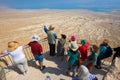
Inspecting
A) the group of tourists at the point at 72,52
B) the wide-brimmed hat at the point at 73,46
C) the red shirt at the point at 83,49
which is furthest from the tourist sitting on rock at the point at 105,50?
the wide-brimmed hat at the point at 73,46

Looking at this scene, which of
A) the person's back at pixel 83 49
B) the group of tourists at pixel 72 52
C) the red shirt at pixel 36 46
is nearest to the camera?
the group of tourists at pixel 72 52

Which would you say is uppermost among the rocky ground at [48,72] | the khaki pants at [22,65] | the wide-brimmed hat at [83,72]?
the wide-brimmed hat at [83,72]

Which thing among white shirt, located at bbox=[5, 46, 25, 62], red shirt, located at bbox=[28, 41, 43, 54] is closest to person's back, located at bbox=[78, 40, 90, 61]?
red shirt, located at bbox=[28, 41, 43, 54]

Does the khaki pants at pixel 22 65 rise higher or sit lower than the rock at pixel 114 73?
lower

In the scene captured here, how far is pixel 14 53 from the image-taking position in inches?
268

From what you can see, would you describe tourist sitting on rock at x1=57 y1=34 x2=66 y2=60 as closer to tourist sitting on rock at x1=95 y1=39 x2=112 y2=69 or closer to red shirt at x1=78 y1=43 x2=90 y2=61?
red shirt at x1=78 y1=43 x2=90 y2=61

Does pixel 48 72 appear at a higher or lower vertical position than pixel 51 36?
lower

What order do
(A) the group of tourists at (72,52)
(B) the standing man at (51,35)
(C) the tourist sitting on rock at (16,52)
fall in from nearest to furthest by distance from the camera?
1. (C) the tourist sitting on rock at (16,52)
2. (A) the group of tourists at (72,52)
3. (B) the standing man at (51,35)

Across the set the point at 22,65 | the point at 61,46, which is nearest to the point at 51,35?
the point at 61,46

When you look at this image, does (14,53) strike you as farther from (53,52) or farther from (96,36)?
(96,36)

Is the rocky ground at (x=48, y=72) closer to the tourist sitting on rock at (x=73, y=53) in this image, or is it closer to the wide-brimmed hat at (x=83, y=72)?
the tourist sitting on rock at (x=73, y=53)

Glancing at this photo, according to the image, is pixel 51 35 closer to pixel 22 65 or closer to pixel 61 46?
pixel 61 46

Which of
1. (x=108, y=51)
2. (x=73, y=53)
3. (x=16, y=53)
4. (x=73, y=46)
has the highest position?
(x=73, y=46)

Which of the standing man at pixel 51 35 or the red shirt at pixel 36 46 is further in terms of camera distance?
the standing man at pixel 51 35
